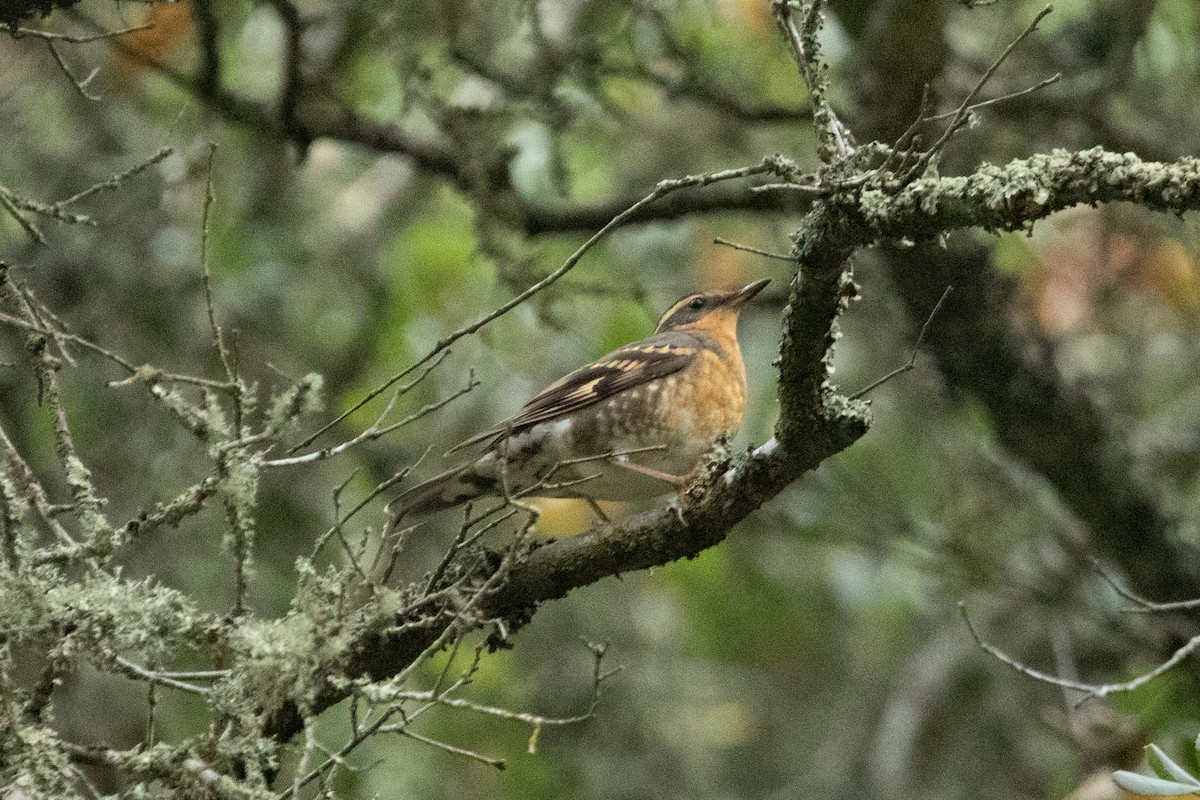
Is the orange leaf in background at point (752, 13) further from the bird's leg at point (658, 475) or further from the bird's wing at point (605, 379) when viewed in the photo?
the bird's leg at point (658, 475)

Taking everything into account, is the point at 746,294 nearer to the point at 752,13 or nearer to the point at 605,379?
the point at 605,379

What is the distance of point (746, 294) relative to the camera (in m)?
5.92

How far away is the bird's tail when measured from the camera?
475 centimetres

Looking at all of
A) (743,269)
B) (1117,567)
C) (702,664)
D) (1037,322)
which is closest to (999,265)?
(1037,322)

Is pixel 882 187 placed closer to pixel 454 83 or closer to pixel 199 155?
pixel 454 83

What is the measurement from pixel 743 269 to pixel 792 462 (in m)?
5.96

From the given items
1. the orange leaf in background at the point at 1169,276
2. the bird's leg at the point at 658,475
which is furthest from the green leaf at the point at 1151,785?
the orange leaf in background at the point at 1169,276

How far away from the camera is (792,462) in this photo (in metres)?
3.47

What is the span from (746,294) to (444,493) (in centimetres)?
173

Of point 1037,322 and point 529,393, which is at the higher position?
point 529,393

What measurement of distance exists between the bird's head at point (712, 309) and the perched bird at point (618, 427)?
44cm

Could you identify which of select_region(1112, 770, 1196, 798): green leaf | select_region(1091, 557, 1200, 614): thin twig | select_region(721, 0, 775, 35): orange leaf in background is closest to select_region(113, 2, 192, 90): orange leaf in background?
select_region(721, 0, 775, 35): orange leaf in background

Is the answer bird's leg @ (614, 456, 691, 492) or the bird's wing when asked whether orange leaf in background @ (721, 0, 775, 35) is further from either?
bird's leg @ (614, 456, 691, 492)

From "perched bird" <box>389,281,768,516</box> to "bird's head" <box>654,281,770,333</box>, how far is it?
44 centimetres
